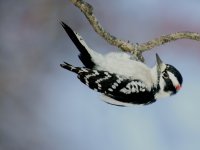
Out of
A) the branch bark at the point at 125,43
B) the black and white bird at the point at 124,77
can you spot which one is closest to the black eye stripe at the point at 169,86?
the black and white bird at the point at 124,77

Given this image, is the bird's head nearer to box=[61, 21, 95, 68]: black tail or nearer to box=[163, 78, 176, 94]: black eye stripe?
box=[163, 78, 176, 94]: black eye stripe

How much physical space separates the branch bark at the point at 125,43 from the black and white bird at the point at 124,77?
0.13 feet

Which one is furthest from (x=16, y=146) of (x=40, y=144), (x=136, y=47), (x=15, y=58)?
(x=136, y=47)

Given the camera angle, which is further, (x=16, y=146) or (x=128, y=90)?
(x=16, y=146)

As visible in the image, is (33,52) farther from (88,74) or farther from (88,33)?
(88,74)

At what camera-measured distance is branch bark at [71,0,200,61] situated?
95 cm

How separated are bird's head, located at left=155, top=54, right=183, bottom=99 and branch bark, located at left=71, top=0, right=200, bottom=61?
0.07m

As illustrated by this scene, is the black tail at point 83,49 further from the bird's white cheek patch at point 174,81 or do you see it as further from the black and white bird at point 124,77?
the bird's white cheek patch at point 174,81

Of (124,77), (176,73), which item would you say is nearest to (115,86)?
(124,77)

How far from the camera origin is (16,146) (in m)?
1.46

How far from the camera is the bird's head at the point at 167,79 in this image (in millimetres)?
1044

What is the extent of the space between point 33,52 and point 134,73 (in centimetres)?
47

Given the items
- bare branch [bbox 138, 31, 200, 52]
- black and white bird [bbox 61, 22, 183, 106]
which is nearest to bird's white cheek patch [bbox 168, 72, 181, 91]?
black and white bird [bbox 61, 22, 183, 106]

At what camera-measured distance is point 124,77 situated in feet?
3.53
